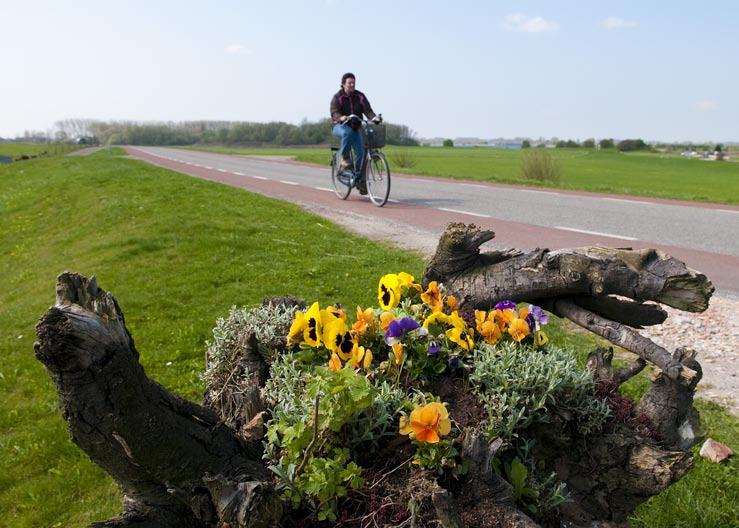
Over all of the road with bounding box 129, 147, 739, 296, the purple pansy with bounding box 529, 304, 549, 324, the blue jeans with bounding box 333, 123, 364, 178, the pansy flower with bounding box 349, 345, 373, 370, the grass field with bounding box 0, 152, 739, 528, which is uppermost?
the blue jeans with bounding box 333, 123, 364, 178

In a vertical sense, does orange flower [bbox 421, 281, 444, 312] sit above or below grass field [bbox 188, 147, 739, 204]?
above

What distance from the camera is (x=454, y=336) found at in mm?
2441

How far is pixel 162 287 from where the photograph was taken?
25.9 feet

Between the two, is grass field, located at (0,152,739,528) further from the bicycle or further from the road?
the road

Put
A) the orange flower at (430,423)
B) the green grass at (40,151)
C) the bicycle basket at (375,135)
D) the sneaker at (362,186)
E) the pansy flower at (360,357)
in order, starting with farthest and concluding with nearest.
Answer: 1. the green grass at (40,151)
2. the sneaker at (362,186)
3. the bicycle basket at (375,135)
4. the pansy flower at (360,357)
5. the orange flower at (430,423)

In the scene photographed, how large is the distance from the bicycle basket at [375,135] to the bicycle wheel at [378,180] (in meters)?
0.37

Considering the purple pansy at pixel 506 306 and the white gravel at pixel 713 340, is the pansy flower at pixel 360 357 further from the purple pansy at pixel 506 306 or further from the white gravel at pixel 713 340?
the white gravel at pixel 713 340

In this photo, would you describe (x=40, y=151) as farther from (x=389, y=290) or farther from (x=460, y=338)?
(x=460, y=338)

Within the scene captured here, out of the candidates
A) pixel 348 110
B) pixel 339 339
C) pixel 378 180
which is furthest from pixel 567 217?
pixel 339 339

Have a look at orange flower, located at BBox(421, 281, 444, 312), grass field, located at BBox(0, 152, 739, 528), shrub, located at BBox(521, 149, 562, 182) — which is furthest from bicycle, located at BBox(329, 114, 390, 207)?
shrub, located at BBox(521, 149, 562, 182)

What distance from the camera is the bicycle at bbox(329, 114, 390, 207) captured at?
13.2 meters

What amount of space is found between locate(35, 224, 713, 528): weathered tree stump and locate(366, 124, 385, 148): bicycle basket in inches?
414

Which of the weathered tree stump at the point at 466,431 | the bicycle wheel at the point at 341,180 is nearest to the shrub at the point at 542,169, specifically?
the bicycle wheel at the point at 341,180

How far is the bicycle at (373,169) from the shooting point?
13195 mm
